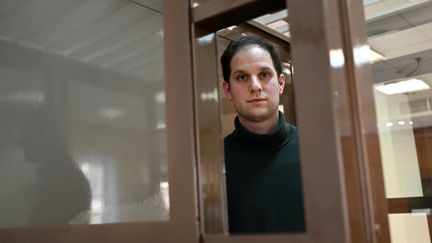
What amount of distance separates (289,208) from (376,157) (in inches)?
17.1

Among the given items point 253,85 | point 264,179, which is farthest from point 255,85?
point 264,179

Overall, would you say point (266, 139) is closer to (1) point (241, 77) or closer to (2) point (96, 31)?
(1) point (241, 77)

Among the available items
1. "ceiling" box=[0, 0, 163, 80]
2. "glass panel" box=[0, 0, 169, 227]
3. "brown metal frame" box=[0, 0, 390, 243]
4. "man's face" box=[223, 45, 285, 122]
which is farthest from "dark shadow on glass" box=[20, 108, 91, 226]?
"man's face" box=[223, 45, 285, 122]

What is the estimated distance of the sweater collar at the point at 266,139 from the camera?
1.03 m

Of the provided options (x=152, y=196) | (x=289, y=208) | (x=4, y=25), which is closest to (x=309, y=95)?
(x=152, y=196)

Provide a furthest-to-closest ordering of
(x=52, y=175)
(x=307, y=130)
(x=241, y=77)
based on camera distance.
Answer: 1. (x=241, y=77)
2. (x=52, y=175)
3. (x=307, y=130)

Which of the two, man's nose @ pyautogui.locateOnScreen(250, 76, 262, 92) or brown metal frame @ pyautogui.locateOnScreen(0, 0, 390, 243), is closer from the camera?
brown metal frame @ pyautogui.locateOnScreen(0, 0, 390, 243)

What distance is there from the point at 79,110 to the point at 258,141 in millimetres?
456

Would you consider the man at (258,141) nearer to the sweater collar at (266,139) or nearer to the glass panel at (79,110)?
the sweater collar at (266,139)

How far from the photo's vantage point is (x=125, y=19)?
0.88 m

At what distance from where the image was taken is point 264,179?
3.16 ft

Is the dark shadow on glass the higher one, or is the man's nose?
the man's nose

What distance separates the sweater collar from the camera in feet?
3.38

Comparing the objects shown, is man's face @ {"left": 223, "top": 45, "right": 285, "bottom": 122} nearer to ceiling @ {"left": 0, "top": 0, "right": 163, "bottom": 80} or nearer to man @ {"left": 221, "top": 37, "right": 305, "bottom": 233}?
man @ {"left": 221, "top": 37, "right": 305, "bottom": 233}
